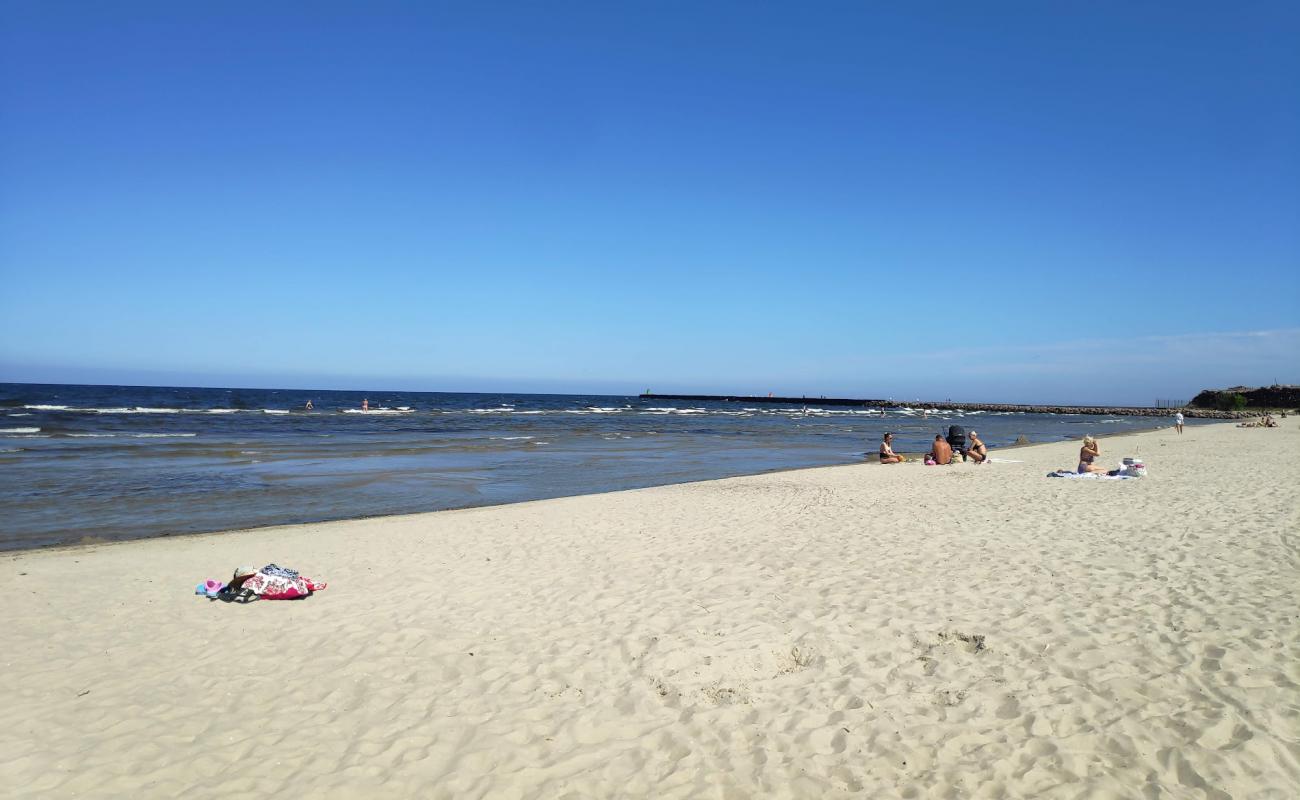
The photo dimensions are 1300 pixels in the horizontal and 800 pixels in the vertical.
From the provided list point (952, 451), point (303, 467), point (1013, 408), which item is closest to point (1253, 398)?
point (1013, 408)

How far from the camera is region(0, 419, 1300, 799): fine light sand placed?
3.98m

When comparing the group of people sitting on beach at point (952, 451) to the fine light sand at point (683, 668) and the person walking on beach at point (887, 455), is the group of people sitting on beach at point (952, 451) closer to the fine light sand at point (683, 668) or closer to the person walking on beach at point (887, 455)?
the person walking on beach at point (887, 455)

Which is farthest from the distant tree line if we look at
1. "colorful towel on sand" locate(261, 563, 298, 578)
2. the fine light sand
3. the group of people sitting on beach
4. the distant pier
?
"colorful towel on sand" locate(261, 563, 298, 578)

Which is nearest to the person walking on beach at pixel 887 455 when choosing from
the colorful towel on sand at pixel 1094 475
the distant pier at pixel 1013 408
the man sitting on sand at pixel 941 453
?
the man sitting on sand at pixel 941 453

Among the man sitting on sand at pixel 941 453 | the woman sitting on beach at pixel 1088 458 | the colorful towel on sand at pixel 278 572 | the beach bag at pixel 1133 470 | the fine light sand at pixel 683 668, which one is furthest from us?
the man sitting on sand at pixel 941 453

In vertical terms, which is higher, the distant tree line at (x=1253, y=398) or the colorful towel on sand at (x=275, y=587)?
the distant tree line at (x=1253, y=398)

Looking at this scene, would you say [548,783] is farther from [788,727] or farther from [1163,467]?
[1163,467]

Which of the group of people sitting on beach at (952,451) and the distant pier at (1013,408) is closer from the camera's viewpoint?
the group of people sitting on beach at (952,451)

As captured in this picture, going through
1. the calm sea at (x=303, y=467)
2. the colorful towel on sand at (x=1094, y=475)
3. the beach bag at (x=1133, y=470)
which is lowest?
the calm sea at (x=303, y=467)

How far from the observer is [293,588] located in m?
7.15

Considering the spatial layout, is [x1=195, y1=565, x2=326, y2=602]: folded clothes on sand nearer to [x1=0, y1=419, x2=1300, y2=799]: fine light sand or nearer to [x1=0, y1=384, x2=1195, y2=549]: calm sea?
[x1=0, y1=419, x2=1300, y2=799]: fine light sand

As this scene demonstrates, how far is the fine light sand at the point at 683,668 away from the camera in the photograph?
13.0ft

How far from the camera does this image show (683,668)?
5262mm

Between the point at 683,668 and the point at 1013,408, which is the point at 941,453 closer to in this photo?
the point at 683,668
